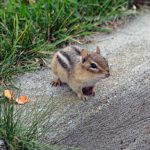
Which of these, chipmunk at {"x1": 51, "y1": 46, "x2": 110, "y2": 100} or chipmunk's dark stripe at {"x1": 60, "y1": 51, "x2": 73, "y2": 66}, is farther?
chipmunk's dark stripe at {"x1": 60, "y1": 51, "x2": 73, "y2": 66}

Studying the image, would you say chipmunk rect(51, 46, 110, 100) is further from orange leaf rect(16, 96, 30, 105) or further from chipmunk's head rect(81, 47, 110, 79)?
orange leaf rect(16, 96, 30, 105)

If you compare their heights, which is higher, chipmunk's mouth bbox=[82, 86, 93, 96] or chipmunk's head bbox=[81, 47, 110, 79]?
chipmunk's head bbox=[81, 47, 110, 79]

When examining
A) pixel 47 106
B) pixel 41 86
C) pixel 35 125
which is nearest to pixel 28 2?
pixel 41 86

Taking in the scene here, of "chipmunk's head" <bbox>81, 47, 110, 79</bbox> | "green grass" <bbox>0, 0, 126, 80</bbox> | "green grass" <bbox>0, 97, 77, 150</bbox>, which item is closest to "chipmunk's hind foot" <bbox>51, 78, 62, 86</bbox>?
"green grass" <bbox>0, 0, 126, 80</bbox>

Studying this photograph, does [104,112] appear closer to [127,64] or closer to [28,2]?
[127,64]

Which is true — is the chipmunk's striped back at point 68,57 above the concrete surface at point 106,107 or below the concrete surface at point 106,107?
above

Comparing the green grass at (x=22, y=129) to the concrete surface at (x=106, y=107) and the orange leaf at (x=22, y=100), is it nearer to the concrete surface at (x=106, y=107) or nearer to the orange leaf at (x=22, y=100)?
the concrete surface at (x=106, y=107)

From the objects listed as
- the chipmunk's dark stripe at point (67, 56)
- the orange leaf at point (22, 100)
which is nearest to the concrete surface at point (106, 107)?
the orange leaf at point (22, 100)
